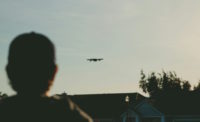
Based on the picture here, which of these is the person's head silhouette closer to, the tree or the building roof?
the building roof

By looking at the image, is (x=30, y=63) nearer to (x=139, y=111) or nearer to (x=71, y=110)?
(x=71, y=110)

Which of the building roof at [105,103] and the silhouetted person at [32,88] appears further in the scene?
the building roof at [105,103]

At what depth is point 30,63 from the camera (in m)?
2.08

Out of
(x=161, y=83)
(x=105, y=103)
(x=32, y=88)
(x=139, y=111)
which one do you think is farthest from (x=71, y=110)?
(x=161, y=83)

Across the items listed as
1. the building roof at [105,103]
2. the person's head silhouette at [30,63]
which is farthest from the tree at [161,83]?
the person's head silhouette at [30,63]

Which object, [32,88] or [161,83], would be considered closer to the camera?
[32,88]

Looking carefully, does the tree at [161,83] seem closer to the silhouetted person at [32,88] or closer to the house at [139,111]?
the house at [139,111]

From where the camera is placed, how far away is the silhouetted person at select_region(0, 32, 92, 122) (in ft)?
6.71

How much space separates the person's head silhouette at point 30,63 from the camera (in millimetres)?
2055

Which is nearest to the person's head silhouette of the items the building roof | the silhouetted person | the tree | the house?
the silhouetted person

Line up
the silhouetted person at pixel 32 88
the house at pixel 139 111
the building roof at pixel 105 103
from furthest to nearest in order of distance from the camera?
the building roof at pixel 105 103, the house at pixel 139 111, the silhouetted person at pixel 32 88

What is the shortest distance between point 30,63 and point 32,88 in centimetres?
11

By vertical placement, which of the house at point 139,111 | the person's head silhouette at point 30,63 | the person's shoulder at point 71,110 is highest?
the house at point 139,111

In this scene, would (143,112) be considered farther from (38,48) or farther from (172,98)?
(38,48)
